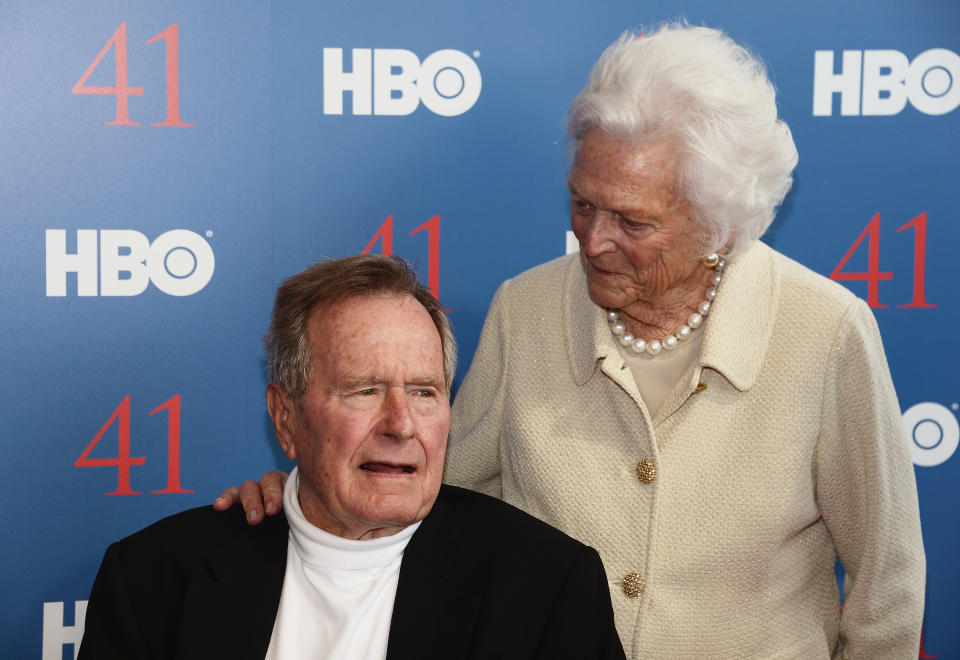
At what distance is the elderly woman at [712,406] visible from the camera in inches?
74.9

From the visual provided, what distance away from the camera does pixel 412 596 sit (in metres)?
1.84

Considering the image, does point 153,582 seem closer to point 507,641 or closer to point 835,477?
point 507,641

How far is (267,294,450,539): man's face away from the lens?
1756mm

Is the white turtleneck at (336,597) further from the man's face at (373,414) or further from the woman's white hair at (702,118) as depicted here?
the woman's white hair at (702,118)

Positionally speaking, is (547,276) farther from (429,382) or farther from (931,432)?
(931,432)

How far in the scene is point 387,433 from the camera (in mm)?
1756

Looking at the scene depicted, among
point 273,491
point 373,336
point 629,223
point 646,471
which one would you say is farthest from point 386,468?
point 629,223

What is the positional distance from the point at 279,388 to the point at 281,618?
43cm

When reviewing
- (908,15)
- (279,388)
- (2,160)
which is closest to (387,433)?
(279,388)

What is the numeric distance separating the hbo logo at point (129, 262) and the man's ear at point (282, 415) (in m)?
0.83

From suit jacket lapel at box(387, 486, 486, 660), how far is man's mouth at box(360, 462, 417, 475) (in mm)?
197

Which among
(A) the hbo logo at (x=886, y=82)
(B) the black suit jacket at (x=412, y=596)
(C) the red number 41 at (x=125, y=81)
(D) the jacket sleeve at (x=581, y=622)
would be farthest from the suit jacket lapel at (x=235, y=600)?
(A) the hbo logo at (x=886, y=82)

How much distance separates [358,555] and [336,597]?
0.09 metres

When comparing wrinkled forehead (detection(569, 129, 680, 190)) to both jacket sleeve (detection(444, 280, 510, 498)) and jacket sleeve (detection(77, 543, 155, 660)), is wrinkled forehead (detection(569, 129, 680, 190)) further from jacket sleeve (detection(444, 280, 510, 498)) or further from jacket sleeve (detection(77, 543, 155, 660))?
jacket sleeve (detection(77, 543, 155, 660))
